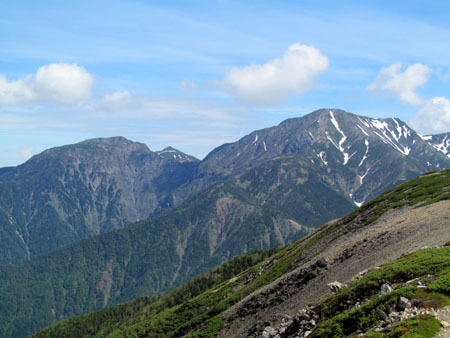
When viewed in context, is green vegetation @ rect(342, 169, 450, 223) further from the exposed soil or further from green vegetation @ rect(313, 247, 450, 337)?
green vegetation @ rect(313, 247, 450, 337)

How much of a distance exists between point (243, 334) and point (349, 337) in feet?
133

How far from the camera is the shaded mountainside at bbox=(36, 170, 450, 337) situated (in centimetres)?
3391

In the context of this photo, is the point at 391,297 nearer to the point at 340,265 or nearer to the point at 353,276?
the point at 353,276

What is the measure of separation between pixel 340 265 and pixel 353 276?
10.4 meters

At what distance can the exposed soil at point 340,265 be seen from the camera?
5772cm

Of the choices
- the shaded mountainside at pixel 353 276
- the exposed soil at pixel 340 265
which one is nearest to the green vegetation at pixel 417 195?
the shaded mountainside at pixel 353 276

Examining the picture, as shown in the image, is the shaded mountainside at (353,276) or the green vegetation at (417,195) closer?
the shaded mountainside at (353,276)

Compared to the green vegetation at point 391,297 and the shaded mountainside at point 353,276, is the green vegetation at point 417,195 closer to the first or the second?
the shaded mountainside at point 353,276

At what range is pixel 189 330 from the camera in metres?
102

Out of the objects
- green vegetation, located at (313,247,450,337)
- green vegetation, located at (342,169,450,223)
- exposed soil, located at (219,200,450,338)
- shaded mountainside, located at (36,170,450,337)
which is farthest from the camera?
green vegetation, located at (342,169,450,223)

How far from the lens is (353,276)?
5588 cm

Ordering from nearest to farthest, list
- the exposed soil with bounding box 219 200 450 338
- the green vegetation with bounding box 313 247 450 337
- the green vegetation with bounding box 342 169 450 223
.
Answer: the green vegetation with bounding box 313 247 450 337 → the exposed soil with bounding box 219 200 450 338 → the green vegetation with bounding box 342 169 450 223

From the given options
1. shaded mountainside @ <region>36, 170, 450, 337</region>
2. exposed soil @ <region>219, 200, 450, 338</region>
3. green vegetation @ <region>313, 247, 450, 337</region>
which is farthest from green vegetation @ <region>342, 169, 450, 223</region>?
green vegetation @ <region>313, 247, 450, 337</region>

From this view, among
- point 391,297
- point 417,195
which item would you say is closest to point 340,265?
point 391,297
